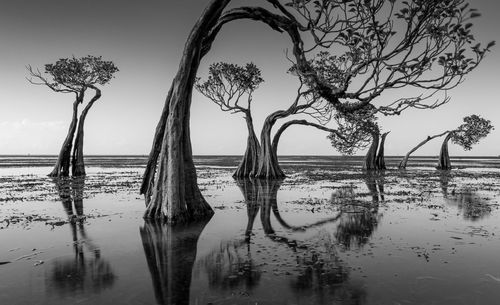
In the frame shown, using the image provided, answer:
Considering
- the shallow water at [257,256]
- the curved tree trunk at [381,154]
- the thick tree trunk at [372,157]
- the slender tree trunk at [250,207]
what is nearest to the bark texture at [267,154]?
the slender tree trunk at [250,207]

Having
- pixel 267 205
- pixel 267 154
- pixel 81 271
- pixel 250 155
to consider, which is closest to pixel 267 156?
pixel 267 154

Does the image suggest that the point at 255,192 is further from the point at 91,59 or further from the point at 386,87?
the point at 91,59

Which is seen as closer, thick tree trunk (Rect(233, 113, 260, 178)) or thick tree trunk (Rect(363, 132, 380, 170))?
thick tree trunk (Rect(233, 113, 260, 178))

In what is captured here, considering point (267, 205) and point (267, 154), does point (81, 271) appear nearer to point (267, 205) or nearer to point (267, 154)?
point (267, 205)

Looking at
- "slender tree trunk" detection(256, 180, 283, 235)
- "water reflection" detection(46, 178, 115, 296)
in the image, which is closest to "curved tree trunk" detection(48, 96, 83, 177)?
"slender tree trunk" detection(256, 180, 283, 235)

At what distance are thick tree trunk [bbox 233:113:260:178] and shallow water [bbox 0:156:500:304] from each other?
57.8ft

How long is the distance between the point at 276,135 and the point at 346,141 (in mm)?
9662

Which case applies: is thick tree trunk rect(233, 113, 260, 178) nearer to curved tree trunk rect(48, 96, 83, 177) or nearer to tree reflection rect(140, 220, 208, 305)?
curved tree trunk rect(48, 96, 83, 177)

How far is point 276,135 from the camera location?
3450cm

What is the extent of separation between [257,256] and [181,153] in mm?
5723

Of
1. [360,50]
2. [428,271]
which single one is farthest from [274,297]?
[360,50]

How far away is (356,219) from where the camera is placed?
518 inches

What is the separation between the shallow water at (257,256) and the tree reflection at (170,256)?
3cm

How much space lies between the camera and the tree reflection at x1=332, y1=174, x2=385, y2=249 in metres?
10.1
